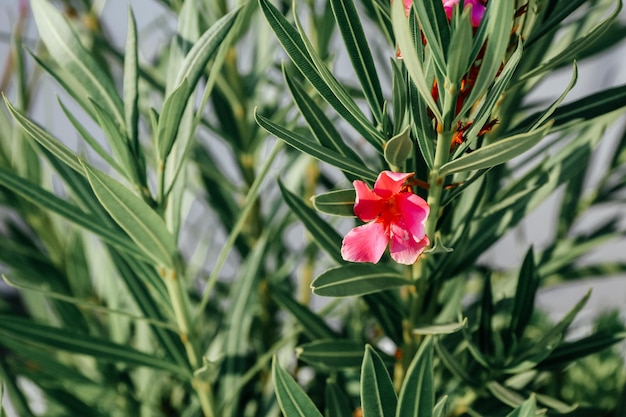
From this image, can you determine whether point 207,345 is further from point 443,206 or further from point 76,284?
point 443,206

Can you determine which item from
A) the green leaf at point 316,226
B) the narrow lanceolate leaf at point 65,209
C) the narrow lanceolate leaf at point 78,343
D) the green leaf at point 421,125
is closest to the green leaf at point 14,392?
the narrow lanceolate leaf at point 78,343

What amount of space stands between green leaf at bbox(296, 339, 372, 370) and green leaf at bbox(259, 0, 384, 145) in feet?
0.52

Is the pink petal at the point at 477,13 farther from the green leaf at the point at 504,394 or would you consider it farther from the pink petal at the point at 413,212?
the green leaf at the point at 504,394

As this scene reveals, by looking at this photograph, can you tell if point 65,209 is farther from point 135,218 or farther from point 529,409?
point 529,409

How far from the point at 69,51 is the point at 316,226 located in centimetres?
19

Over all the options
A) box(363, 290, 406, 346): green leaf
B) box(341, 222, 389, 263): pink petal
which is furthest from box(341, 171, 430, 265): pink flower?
box(363, 290, 406, 346): green leaf

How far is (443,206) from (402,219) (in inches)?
1.8

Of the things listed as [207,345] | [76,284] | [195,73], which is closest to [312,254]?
[207,345]

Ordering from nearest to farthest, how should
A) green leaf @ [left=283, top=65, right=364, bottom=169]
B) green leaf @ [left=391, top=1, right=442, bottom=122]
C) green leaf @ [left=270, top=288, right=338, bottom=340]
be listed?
green leaf @ [left=391, top=1, right=442, bottom=122]
green leaf @ [left=283, top=65, right=364, bottom=169]
green leaf @ [left=270, top=288, right=338, bottom=340]

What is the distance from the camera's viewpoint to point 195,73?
1.29ft

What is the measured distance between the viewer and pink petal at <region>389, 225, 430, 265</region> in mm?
326

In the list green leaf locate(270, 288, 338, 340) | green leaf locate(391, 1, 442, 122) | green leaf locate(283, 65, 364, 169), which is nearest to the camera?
green leaf locate(391, 1, 442, 122)

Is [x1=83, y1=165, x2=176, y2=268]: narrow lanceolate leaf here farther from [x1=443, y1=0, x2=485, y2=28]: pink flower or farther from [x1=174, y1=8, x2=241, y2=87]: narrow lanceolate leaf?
[x1=443, y1=0, x2=485, y2=28]: pink flower

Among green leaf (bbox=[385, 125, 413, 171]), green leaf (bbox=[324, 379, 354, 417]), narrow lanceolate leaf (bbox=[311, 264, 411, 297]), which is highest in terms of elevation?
green leaf (bbox=[385, 125, 413, 171])
